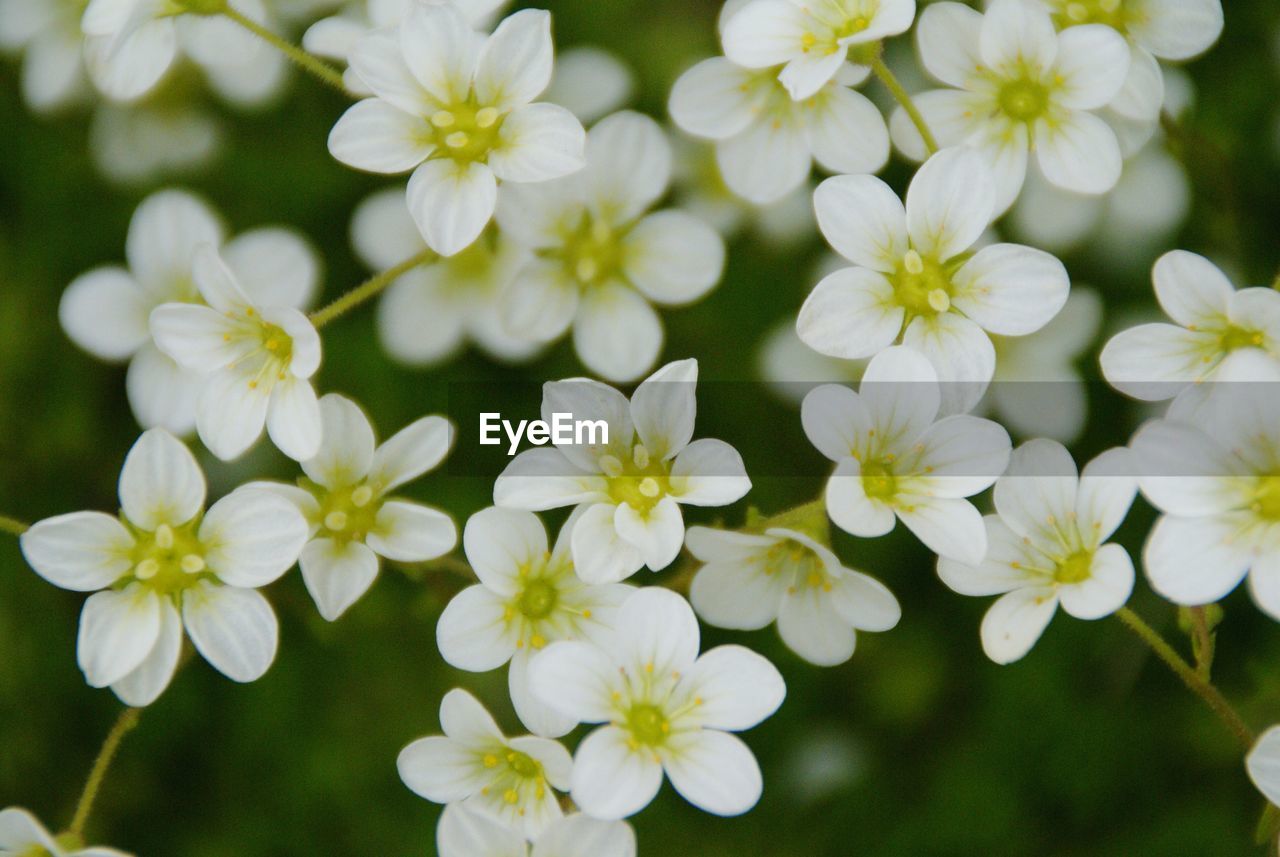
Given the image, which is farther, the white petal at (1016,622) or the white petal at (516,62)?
the white petal at (516,62)

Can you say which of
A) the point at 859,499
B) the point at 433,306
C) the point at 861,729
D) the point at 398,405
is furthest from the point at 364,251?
the point at 861,729

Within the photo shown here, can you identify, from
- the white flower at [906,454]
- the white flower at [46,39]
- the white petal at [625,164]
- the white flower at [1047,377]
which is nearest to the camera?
the white flower at [906,454]

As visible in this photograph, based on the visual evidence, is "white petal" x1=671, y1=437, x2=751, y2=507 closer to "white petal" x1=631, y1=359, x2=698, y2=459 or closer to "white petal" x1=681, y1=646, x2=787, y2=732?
"white petal" x1=631, y1=359, x2=698, y2=459

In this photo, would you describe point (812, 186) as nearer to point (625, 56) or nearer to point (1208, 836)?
point (625, 56)

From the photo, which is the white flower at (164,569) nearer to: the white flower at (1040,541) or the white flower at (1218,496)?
the white flower at (1040,541)

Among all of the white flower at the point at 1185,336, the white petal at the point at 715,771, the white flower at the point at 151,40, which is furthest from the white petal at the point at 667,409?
the white flower at the point at 151,40

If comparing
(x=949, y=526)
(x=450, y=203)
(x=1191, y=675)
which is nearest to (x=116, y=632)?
(x=450, y=203)
